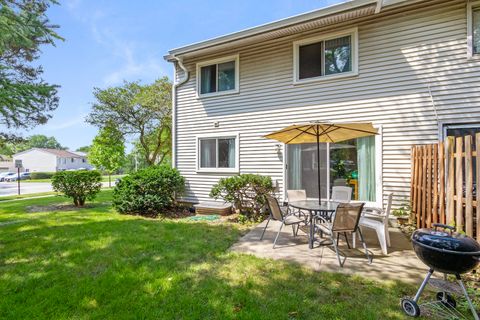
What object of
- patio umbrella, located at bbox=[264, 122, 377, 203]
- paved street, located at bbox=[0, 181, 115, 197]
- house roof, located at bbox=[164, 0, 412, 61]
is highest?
house roof, located at bbox=[164, 0, 412, 61]

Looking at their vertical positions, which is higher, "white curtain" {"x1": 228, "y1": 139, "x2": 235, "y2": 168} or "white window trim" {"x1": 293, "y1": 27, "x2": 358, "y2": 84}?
"white window trim" {"x1": 293, "y1": 27, "x2": 358, "y2": 84}

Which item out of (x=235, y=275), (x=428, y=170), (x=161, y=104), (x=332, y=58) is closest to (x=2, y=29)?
(x=235, y=275)

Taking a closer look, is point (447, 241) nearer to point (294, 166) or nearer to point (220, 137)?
point (294, 166)

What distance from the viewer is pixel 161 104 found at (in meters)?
16.4

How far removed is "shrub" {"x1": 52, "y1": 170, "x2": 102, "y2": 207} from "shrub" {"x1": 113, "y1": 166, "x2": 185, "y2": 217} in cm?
212

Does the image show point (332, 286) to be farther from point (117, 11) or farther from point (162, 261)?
point (117, 11)

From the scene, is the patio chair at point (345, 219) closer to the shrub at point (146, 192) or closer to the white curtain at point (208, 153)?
the white curtain at point (208, 153)

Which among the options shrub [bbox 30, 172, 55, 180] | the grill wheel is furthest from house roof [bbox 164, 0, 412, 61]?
Answer: shrub [bbox 30, 172, 55, 180]

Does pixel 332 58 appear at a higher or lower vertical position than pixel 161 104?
lower

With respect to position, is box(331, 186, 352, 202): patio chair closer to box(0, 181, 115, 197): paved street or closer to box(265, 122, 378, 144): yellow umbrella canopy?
box(265, 122, 378, 144): yellow umbrella canopy

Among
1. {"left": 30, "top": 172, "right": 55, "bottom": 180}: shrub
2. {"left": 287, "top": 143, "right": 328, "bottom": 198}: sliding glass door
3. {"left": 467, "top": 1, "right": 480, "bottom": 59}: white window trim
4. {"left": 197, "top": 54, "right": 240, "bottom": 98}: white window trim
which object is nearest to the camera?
{"left": 467, "top": 1, "right": 480, "bottom": 59}: white window trim

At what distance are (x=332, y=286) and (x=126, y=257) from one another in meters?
3.31

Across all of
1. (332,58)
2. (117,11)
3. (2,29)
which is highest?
(117,11)

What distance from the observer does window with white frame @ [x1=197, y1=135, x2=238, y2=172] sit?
8.17 m
